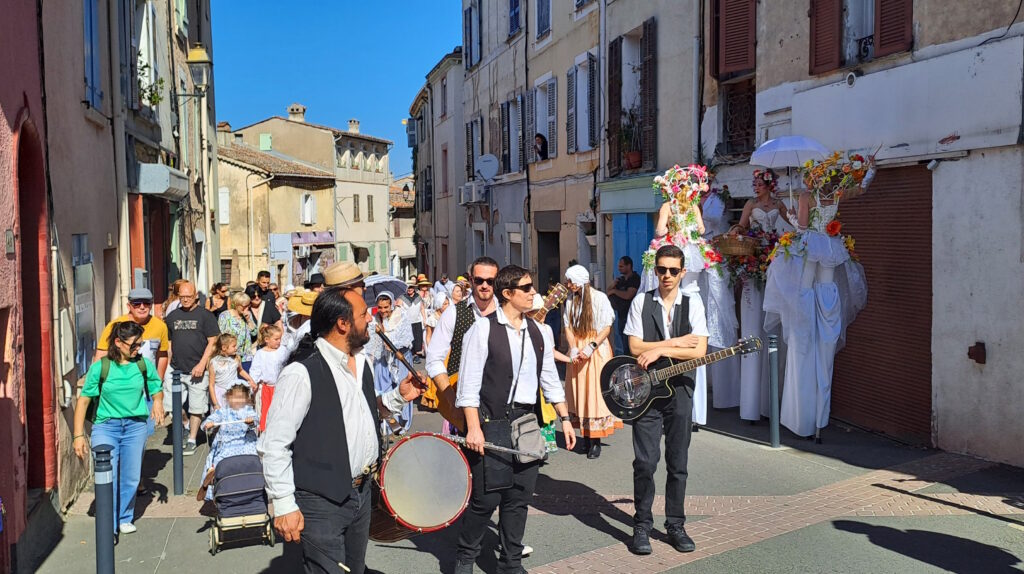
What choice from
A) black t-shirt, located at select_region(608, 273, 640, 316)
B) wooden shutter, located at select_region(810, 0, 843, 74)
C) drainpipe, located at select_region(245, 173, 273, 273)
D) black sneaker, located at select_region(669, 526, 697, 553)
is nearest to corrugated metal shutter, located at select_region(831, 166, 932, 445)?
wooden shutter, located at select_region(810, 0, 843, 74)

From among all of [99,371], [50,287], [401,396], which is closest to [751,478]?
[401,396]

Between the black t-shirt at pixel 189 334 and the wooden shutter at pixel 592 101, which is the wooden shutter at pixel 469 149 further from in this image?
the black t-shirt at pixel 189 334

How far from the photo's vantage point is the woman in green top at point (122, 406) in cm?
708

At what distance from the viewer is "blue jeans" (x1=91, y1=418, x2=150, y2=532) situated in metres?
7.18

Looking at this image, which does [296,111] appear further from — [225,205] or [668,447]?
[668,447]

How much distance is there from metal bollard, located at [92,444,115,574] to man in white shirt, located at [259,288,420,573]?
1.41m

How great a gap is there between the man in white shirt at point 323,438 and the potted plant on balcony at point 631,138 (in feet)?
39.7

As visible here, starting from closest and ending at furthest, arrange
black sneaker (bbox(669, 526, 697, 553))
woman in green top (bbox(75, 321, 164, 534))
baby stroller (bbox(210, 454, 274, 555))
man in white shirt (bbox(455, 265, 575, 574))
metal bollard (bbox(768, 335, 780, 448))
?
man in white shirt (bbox(455, 265, 575, 574)), black sneaker (bbox(669, 526, 697, 553)), baby stroller (bbox(210, 454, 274, 555)), woman in green top (bbox(75, 321, 164, 534)), metal bollard (bbox(768, 335, 780, 448))

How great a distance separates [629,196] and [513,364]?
11.1 metres

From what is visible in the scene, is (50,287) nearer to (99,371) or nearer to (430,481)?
(99,371)

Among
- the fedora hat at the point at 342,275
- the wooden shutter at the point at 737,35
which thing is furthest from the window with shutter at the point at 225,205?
the fedora hat at the point at 342,275

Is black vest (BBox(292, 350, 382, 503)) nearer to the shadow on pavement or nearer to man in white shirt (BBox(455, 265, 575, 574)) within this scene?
man in white shirt (BBox(455, 265, 575, 574))

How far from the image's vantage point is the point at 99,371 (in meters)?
7.09

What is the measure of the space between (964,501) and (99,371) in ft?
21.3
